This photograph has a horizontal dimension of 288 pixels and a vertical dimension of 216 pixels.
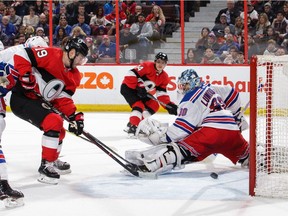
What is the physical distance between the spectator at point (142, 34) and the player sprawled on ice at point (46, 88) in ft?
12.7

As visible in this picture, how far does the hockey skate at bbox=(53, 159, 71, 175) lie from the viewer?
15.0ft

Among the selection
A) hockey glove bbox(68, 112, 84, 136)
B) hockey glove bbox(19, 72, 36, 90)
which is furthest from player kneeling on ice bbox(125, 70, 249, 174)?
hockey glove bbox(19, 72, 36, 90)

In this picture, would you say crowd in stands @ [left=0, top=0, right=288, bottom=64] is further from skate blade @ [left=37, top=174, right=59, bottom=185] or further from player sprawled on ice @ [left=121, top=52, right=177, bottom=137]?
skate blade @ [left=37, top=174, right=59, bottom=185]

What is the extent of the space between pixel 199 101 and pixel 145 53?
4.04 m

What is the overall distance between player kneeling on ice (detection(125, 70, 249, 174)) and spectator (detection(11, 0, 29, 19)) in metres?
4.90

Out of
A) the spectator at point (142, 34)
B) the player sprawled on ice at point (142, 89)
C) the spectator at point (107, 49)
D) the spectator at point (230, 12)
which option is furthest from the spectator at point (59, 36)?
the player sprawled on ice at point (142, 89)

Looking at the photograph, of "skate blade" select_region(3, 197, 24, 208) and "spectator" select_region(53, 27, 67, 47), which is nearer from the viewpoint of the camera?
"skate blade" select_region(3, 197, 24, 208)

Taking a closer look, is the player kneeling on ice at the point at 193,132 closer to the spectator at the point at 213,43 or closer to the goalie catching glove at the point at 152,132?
the goalie catching glove at the point at 152,132

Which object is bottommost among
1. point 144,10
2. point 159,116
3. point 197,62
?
point 159,116

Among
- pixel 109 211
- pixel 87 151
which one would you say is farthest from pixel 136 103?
pixel 109 211

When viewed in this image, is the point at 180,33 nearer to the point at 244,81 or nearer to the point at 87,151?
the point at 244,81

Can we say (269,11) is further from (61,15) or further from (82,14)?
(61,15)

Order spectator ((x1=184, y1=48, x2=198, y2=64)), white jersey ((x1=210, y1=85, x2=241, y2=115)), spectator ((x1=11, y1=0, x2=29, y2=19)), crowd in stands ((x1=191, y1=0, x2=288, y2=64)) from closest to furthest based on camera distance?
1. white jersey ((x1=210, y1=85, x2=241, y2=115))
2. crowd in stands ((x1=191, y1=0, x2=288, y2=64))
3. spectator ((x1=184, y1=48, x2=198, y2=64))
4. spectator ((x1=11, y1=0, x2=29, y2=19))

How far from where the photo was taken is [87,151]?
5531 millimetres
